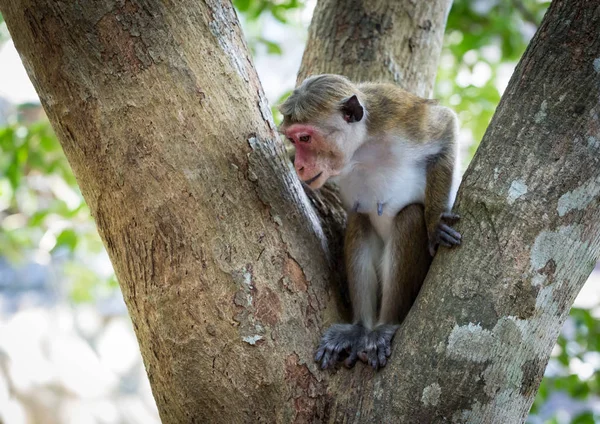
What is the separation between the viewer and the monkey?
3.04 meters

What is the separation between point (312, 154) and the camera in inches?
128

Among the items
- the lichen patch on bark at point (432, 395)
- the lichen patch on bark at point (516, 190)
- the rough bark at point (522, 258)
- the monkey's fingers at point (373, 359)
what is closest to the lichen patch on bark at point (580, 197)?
the rough bark at point (522, 258)

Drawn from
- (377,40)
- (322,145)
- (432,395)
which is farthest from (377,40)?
(432,395)

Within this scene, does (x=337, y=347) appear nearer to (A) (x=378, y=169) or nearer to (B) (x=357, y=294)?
(B) (x=357, y=294)

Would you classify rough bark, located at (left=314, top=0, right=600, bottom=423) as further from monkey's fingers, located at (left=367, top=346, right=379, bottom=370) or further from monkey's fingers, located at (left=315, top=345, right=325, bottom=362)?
monkey's fingers, located at (left=315, top=345, right=325, bottom=362)

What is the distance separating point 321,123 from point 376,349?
1.23m

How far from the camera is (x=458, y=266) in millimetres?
2320

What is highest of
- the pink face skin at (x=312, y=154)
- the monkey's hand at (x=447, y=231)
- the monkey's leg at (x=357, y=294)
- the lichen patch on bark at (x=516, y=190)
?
the lichen patch on bark at (x=516, y=190)

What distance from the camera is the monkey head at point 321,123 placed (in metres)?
3.19

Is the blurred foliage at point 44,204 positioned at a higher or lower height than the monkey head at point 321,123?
lower

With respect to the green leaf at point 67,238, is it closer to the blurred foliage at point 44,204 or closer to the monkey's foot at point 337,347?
the blurred foliage at point 44,204

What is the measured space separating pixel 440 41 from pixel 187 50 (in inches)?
84.1

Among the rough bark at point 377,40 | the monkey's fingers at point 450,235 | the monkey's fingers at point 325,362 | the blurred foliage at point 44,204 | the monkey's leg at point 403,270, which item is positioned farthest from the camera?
the blurred foliage at point 44,204

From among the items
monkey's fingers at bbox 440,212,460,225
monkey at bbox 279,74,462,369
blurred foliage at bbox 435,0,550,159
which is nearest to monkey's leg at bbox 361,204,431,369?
monkey at bbox 279,74,462,369
